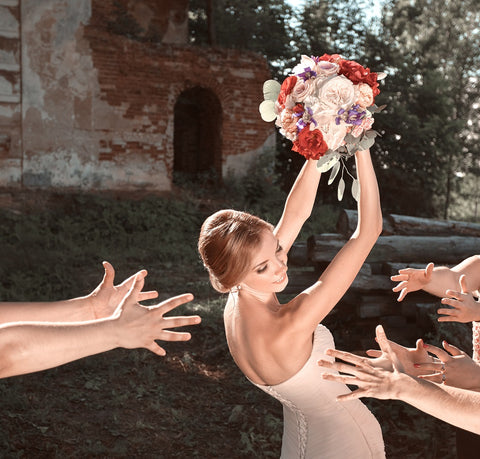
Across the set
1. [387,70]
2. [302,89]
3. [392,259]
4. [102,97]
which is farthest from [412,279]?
[387,70]

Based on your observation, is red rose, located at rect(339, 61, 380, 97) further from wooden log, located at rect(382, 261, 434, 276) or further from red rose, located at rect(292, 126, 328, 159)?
wooden log, located at rect(382, 261, 434, 276)

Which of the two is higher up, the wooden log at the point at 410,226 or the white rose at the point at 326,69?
the white rose at the point at 326,69

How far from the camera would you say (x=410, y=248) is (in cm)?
668

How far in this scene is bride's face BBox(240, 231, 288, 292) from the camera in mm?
2219

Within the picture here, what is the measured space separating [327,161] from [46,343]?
4.46 ft

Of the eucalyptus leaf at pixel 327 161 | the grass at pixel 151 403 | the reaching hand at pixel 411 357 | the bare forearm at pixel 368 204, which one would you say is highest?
the eucalyptus leaf at pixel 327 161

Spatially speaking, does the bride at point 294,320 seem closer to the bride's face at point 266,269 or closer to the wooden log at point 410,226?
the bride's face at point 266,269

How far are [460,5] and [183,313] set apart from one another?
20.5 metres

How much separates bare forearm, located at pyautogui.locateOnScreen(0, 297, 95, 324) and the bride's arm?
0.87m

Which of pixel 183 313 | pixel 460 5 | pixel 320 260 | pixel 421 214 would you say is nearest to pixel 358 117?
pixel 320 260

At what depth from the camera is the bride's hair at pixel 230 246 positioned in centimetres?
219

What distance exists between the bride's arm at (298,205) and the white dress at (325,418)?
0.50 metres

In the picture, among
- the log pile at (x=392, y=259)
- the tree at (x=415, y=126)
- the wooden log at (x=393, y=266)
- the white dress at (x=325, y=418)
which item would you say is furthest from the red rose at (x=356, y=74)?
the tree at (x=415, y=126)

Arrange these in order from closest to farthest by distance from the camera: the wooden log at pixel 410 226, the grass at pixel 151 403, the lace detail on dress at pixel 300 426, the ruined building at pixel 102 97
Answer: the lace detail on dress at pixel 300 426
the grass at pixel 151 403
the wooden log at pixel 410 226
the ruined building at pixel 102 97
